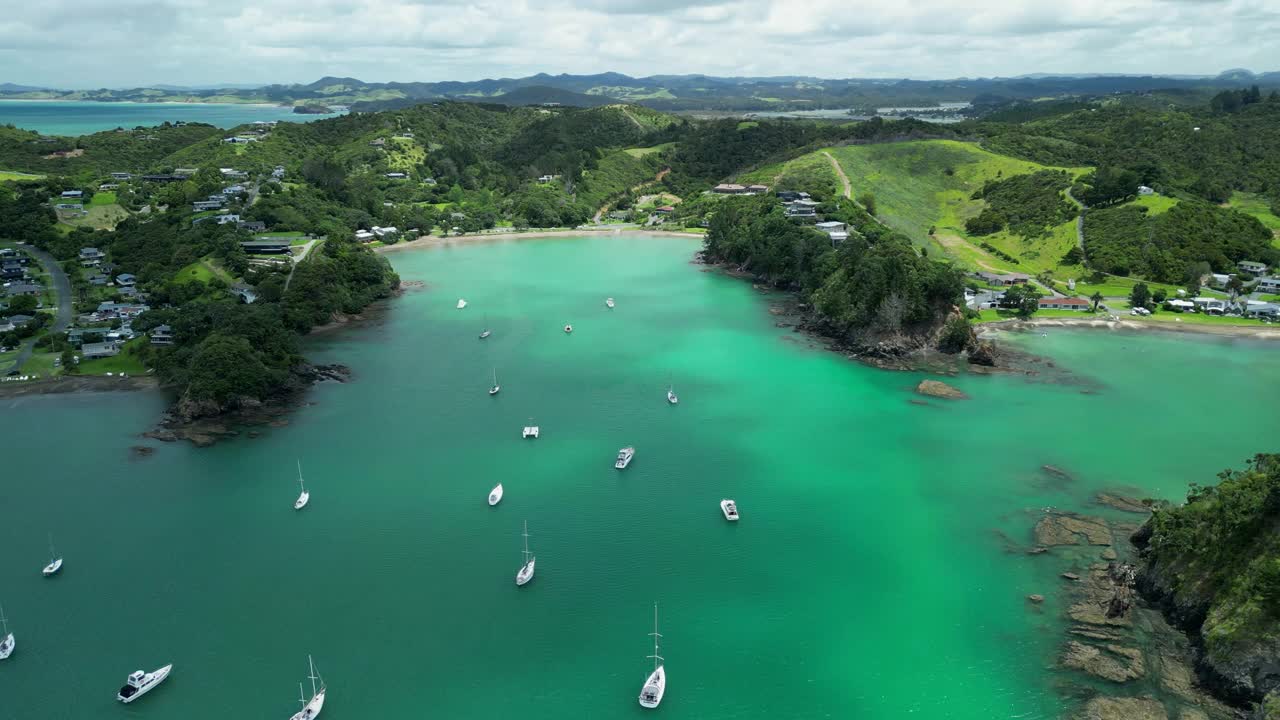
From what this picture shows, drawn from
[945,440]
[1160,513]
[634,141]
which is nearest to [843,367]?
[945,440]

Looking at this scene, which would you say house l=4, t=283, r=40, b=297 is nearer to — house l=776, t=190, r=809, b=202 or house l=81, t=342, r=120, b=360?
house l=81, t=342, r=120, b=360

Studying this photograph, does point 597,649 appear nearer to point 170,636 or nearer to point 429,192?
point 170,636

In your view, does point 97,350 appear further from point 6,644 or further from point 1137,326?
point 1137,326

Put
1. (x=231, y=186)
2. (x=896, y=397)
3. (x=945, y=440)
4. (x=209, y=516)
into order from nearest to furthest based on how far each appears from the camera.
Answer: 1. (x=209, y=516)
2. (x=945, y=440)
3. (x=896, y=397)
4. (x=231, y=186)

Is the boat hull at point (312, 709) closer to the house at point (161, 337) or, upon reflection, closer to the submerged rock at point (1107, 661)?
the submerged rock at point (1107, 661)

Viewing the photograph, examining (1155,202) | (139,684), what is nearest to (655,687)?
(139,684)

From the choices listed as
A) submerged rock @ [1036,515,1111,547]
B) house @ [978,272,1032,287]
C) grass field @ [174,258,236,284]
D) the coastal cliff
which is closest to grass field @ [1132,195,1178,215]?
A: house @ [978,272,1032,287]
